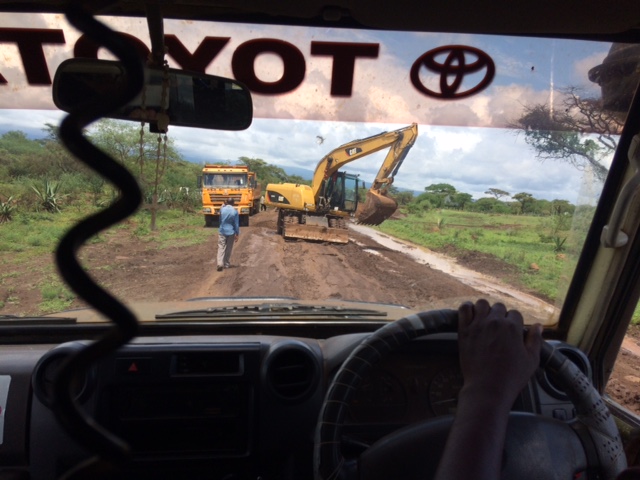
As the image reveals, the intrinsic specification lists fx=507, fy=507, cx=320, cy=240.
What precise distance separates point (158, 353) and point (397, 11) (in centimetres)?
205

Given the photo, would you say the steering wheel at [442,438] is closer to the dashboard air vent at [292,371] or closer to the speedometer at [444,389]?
the speedometer at [444,389]

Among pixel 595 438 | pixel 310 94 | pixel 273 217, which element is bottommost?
pixel 273 217

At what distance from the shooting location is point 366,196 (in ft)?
24.3

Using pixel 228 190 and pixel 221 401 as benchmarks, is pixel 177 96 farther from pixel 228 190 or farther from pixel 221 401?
pixel 228 190

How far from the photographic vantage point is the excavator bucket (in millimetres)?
6441

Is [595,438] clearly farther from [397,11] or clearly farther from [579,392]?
[397,11]

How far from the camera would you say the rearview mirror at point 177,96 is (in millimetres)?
2078

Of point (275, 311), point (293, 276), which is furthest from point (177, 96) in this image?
point (293, 276)

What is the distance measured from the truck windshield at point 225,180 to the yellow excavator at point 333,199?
973mm

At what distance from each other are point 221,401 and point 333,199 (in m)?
6.13

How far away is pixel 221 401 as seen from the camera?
2711 mm

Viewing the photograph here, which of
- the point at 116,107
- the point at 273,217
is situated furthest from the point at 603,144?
the point at 273,217

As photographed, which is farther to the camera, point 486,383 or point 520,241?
point 520,241

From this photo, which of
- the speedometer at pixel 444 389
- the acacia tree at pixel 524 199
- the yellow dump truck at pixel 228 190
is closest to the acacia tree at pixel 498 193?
the acacia tree at pixel 524 199
